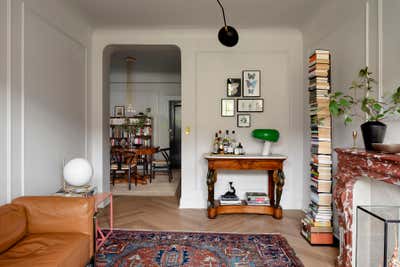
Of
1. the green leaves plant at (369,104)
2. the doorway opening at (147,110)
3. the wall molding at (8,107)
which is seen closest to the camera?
the green leaves plant at (369,104)

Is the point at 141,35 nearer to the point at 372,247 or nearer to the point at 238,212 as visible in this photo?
the point at 238,212

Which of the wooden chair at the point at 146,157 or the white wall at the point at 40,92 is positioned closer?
the white wall at the point at 40,92

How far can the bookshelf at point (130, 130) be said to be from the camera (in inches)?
290

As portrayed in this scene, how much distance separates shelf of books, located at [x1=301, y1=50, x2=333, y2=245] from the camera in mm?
2605

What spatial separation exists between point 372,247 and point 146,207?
306cm

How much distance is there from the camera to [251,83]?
394cm

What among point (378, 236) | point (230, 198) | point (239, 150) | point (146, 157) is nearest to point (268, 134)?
point (239, 150)

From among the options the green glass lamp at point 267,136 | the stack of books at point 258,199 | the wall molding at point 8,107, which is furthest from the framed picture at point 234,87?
the wall molding at point 8,107

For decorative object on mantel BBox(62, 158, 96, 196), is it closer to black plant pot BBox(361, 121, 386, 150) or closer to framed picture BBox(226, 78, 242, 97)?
framed picture BBox(226, 78, 242, 97)

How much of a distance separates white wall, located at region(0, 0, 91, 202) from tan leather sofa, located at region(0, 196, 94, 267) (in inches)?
16.1

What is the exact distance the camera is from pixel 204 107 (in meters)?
3.96

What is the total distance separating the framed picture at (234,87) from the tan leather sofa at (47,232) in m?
2.67

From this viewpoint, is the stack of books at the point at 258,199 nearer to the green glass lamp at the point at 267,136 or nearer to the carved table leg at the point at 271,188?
the carved table leg at the point at 271,188

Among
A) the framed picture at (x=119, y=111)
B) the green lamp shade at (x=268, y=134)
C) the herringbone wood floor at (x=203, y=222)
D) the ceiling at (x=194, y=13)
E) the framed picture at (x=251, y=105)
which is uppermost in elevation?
the ceiling at (x=194, y=13)
